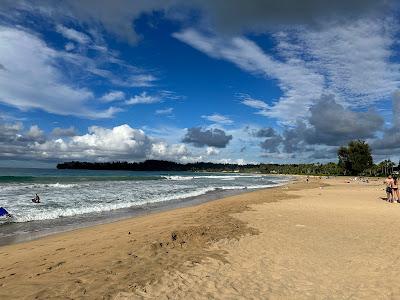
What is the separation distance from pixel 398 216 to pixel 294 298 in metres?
13.1

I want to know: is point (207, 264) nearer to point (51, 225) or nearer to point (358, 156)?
point (51, 225)

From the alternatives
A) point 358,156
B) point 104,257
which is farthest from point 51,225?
point 358,156

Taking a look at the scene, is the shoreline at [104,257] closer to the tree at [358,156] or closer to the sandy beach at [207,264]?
the sandy beach at [207,264]

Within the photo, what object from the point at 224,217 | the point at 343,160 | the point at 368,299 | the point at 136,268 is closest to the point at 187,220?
the point at 224,217

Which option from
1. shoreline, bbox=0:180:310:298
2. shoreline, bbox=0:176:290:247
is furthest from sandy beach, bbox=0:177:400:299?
shoreline, bbox=0:176:290:247

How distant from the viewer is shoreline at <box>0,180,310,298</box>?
6633mm

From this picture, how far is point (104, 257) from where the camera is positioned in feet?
28.3

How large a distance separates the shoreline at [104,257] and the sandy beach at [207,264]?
0.02 m

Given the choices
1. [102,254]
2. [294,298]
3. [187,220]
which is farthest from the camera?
[187,220]

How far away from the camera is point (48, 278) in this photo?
7066mm

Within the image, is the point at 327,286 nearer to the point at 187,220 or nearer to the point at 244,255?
the point at 244,255

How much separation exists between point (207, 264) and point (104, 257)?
2.62 metres

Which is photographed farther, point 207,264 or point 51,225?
point 51,225

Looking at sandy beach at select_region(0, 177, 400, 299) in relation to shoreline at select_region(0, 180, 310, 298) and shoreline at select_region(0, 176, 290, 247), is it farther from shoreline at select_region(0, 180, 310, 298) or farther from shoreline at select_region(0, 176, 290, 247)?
shoreline at select_region(0, 176, 290, 247)
